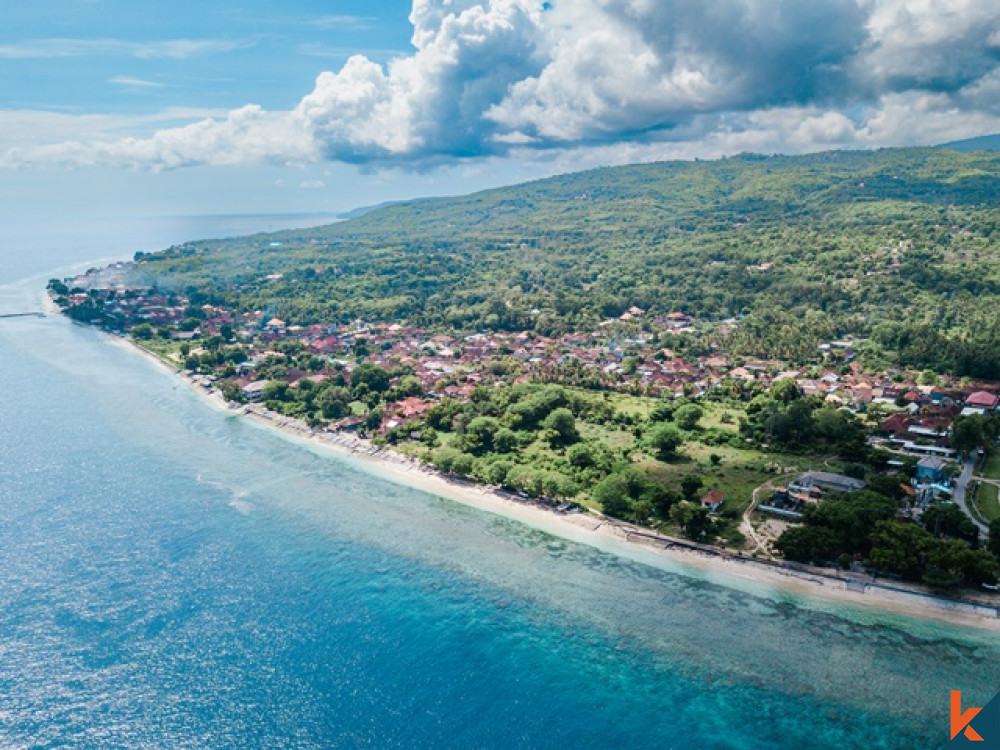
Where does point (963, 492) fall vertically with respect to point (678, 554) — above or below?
below

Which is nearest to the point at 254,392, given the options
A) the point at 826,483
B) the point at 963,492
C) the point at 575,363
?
the point at 575,363

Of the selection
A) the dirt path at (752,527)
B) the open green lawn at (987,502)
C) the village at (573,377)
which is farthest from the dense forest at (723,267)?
the dirt path at (752,527)

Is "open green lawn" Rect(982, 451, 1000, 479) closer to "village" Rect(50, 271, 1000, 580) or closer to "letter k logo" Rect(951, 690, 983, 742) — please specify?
"village" Rect(50, 271, 1000, 580)

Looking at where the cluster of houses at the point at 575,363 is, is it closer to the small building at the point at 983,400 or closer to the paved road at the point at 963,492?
the small building at the point at 983,400

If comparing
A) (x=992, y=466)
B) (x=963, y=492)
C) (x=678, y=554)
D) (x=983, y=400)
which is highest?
(x=983, y=400)

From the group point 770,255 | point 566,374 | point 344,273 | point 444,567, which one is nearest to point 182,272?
point 344,273

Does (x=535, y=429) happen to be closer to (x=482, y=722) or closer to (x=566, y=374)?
(x=566, y=374)

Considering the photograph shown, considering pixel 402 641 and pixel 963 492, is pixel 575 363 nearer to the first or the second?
pixel 963 492
